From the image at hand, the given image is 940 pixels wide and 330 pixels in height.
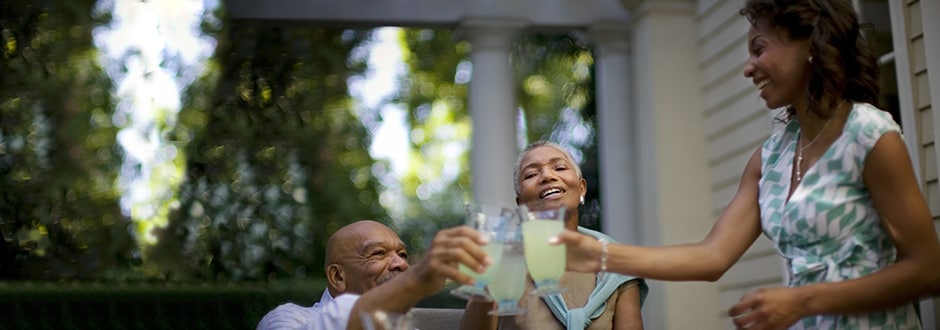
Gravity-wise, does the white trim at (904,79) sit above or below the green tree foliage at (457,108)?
below

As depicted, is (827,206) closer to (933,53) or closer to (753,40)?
(753,40)

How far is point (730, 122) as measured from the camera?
5.55 metres

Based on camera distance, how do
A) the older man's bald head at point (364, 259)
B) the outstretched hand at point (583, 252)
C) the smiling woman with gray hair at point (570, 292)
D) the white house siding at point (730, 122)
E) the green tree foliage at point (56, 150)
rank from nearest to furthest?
the outstretched hand at point (583, 252), the smiling woman with gray hair at point (570, 292), the older man's bald head at point (364, 259), the white house siding at point (730, 122), the green tree foliage at point (56, 150)

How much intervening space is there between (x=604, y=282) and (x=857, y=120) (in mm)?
1034

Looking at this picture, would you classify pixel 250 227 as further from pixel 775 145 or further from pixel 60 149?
pixel 775 145

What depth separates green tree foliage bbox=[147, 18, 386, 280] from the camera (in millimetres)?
8289

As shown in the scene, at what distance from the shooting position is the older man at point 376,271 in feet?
5.69

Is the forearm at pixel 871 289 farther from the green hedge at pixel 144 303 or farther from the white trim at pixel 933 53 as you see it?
the green hedge at pixel 144 303

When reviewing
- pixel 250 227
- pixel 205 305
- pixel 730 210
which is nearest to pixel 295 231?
pixel 250 227

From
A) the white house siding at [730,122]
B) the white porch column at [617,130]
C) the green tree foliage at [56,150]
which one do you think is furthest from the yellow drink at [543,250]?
the green tree foliage at [56,150]

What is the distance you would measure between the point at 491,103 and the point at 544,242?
475cm

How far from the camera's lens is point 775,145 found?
6.71 ft

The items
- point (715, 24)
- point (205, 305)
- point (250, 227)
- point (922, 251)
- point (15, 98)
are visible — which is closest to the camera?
point (922, 251)

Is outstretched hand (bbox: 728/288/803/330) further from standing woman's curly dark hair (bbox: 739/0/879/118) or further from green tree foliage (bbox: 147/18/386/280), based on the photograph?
green tree foliage (bbox: 147/18/386/280)
